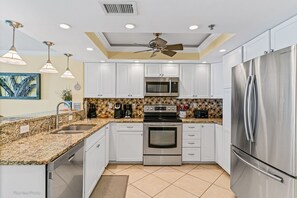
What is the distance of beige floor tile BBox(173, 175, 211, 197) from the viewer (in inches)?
104

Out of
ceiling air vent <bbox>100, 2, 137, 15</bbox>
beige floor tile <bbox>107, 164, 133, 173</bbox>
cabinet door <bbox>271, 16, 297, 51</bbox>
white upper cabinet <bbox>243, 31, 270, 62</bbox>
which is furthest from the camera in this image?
beige floor tile <bbox>107, 164, 133, 173</bbox>

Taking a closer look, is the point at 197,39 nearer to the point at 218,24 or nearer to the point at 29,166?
the point at 218,24

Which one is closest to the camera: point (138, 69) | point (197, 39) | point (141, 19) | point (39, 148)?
point (39, 148)

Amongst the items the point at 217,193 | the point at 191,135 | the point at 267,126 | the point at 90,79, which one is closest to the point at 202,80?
the point at 191,135

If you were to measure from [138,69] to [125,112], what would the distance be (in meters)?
1.06

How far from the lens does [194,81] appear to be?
13.1ft

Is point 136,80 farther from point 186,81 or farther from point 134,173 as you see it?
point 134,173

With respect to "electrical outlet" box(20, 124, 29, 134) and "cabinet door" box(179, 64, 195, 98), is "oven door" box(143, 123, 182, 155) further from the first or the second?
"electrical outlet" box(20, 124, 29, 134)

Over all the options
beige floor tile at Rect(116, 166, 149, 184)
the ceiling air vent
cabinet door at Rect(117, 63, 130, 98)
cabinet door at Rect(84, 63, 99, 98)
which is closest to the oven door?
beige floor tile at Rect(116, 166, 149, 184)

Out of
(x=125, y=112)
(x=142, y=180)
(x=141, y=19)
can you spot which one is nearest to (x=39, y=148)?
(x=141, y=19)

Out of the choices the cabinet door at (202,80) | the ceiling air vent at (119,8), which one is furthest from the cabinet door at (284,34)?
the cabinet door at (202,80)

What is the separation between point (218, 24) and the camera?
1.97m

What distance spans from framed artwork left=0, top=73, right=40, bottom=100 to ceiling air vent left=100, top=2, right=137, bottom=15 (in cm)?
318

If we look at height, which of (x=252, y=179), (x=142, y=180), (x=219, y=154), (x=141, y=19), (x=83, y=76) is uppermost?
(x=141, y=19)
